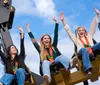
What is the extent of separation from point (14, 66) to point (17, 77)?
0.80 feet

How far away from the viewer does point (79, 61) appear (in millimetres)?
6242

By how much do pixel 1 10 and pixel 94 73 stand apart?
345 centimetres

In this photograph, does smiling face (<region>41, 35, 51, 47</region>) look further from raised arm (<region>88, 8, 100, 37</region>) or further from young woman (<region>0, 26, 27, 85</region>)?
raised arm (<region>88, 8, 100, 37</region>)

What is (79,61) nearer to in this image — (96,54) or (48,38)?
(96,54)

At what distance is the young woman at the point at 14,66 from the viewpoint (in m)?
6.24

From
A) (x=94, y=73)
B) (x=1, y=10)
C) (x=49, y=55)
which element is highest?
(x=1, y=10)

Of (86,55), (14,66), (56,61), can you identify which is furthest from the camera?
(14,66)

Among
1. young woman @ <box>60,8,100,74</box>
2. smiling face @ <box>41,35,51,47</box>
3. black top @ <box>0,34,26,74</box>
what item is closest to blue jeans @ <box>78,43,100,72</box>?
young woman @ <box>60,8,100,74</box>

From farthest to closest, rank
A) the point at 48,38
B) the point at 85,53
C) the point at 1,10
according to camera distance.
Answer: the point at 1,10 → the point at 48,38 → the point at 85,53

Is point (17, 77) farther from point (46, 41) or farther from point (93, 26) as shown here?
point (93, 26)

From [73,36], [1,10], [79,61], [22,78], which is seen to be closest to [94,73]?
[79,61]

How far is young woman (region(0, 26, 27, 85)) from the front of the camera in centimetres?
624

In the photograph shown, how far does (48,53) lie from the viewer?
6.51 meters

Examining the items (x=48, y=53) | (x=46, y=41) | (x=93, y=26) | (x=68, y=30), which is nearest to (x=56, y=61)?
(x=48, y=53)
